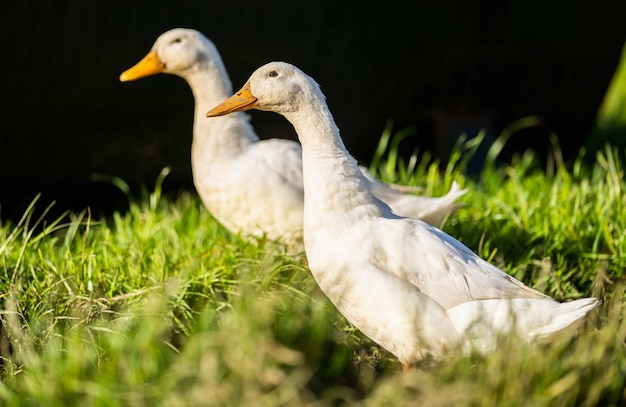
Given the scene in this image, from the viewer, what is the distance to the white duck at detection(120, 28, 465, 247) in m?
3.95

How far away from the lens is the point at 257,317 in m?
2.35

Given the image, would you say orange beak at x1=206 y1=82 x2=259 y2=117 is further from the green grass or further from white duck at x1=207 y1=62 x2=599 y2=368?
the green grass

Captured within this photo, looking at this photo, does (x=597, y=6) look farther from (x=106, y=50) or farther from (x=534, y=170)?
(x=106, y=50)

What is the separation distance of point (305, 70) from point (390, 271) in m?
2.81

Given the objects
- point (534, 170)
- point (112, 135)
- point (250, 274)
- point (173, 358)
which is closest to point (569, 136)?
point (534, 170)

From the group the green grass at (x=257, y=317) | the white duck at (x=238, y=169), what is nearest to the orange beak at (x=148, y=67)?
the white duck at (x=238, y=169)

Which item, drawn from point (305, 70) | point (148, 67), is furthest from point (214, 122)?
point (305, 70)

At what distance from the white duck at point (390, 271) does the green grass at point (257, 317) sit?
0.32 ft

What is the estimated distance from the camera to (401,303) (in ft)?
9.23

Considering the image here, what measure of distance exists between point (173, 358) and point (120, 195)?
119 inches

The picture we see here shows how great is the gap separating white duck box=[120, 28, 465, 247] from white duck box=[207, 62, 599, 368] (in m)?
0.87

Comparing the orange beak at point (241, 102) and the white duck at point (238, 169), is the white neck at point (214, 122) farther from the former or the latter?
the orange beak at point (241, 102)

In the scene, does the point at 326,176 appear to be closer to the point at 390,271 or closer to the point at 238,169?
the point at 390,271

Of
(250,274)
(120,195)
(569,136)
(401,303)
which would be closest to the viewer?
(401,303)
